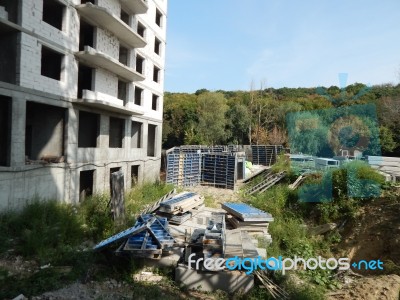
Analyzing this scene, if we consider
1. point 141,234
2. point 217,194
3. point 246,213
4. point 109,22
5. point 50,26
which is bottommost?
point 217,194

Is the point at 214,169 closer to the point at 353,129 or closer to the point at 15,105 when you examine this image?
the point at 353,129

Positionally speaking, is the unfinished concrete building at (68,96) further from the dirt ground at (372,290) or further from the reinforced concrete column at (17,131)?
the dirt ground at (372,290)

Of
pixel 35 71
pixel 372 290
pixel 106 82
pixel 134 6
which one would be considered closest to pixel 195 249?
pixel 372 290

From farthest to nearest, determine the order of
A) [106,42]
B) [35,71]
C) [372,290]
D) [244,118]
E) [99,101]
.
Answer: [244,118] → [106,42] → [99,101] → [35,71] → [372,290]

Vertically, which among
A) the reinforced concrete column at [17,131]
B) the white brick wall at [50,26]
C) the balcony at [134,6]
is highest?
the balcony at [134,6]

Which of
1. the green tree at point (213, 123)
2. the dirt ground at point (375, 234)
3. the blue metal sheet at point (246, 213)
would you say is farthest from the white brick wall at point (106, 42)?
the green tree at point (213, 123)

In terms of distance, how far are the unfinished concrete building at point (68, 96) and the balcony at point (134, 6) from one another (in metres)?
0.05

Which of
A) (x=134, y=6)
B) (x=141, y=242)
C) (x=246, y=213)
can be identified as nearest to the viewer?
(x=141, y=242)

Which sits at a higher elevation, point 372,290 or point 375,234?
point 375,234

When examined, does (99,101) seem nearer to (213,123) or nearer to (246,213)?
(246,213)

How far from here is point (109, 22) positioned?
12.5m

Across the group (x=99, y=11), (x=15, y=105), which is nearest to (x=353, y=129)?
(x=99, y=11)

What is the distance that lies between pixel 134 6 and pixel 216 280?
14.5 m

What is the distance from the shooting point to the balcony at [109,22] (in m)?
11.3
